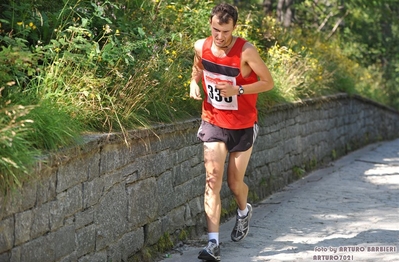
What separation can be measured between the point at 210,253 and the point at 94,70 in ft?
5.63

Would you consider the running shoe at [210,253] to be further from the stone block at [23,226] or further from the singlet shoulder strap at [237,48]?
the stone block at [23,226]

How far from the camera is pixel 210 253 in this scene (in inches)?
248

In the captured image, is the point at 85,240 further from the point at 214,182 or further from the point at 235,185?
the point at 235,185

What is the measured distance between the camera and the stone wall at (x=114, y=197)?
495 cm

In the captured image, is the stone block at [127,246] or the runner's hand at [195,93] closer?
the stone block at [127,246]

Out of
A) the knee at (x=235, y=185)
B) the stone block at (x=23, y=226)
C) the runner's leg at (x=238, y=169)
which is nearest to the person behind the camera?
the stone block at (x=23, y=226)

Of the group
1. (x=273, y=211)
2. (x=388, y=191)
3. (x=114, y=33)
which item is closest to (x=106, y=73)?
(x=114, y=33)

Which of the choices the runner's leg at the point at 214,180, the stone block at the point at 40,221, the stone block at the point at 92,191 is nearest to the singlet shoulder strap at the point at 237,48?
the runner's leg at the point at 214,180

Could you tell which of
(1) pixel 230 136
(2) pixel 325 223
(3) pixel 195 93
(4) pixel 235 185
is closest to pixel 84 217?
(3) pixel 195 93

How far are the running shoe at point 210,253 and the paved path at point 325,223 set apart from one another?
21cm

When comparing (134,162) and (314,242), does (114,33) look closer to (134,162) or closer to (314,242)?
(134,162)

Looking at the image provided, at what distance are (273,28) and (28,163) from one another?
839 centimetres

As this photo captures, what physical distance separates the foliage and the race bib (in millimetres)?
583

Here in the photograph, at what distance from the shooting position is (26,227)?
487 cm
